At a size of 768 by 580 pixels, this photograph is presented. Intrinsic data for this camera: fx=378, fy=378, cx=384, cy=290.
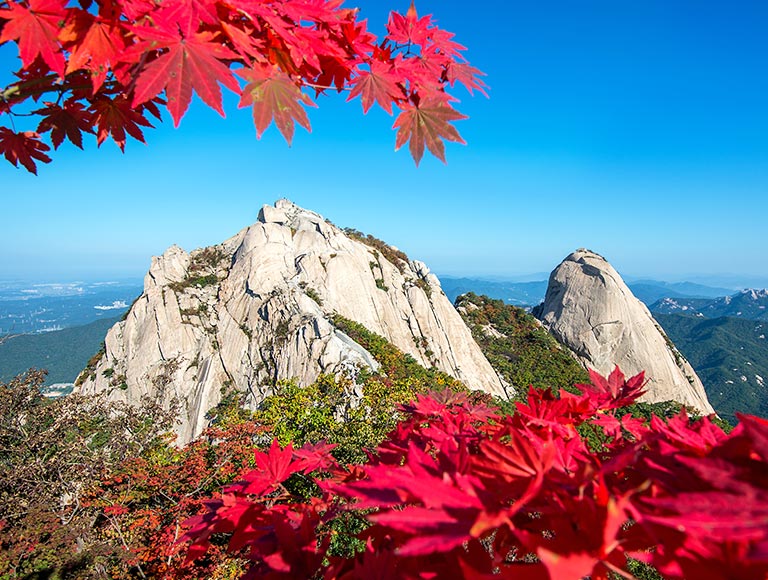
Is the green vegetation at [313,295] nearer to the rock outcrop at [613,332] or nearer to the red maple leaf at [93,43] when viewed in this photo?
the red maple leaf at [93,43]

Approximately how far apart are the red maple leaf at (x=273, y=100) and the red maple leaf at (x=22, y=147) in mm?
1421

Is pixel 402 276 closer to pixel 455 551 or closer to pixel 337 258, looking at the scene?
pixel 337 258

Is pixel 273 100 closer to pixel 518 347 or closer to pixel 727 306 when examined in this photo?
pixel 518 347

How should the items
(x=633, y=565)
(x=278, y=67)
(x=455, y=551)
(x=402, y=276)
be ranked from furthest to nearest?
(x=402, y=276), (x=633, y=565), (x=278, y=67), (x=455, y=551)

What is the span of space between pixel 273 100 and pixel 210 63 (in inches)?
7.7

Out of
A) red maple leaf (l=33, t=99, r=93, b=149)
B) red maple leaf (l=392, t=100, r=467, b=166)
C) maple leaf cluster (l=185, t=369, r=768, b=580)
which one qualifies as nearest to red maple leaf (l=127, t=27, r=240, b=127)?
red maple leaf (l=392, t=100, r=467, b=166)

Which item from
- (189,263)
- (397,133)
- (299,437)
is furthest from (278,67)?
(189,263)

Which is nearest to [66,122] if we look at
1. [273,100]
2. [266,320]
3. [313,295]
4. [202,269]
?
[273,100]

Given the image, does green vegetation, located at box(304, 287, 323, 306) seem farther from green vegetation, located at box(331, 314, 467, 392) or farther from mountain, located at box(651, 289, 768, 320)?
mountain, located at box(651, 289, 768, 320)

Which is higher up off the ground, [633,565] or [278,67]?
[278,67]

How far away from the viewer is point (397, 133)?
1.51m

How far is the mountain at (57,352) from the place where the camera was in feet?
169

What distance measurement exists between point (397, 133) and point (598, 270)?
32.4 metres

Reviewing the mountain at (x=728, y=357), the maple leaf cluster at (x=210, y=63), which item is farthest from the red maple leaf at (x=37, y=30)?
the mountain at (x=728, y=357)
